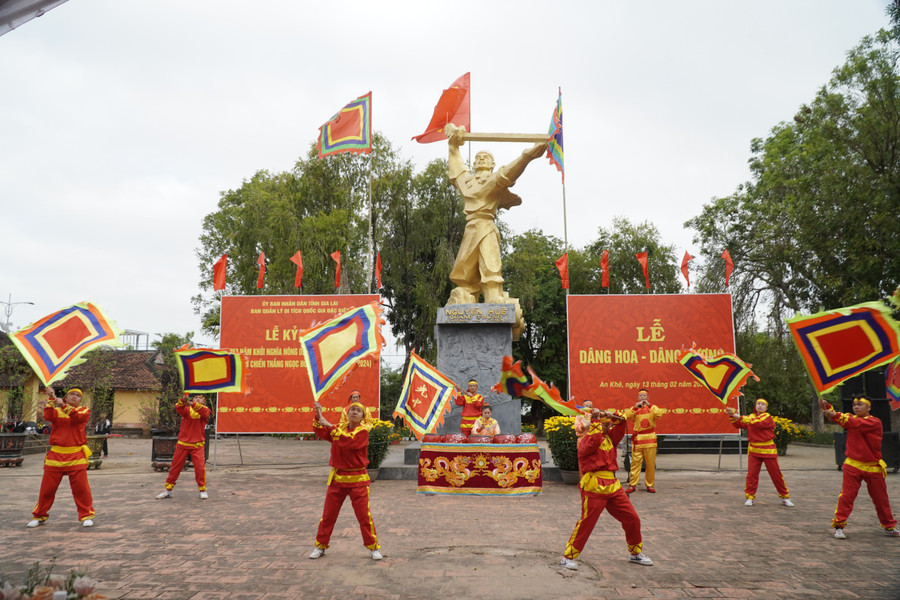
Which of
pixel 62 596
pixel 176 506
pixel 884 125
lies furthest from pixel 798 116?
pixel 62 596

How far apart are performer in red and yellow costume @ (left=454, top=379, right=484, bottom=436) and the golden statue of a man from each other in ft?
7.22

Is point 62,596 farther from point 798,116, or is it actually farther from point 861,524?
point 798,116

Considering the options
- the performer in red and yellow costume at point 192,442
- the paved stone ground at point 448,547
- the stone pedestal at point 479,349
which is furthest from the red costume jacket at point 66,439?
the stone pedestal at point 479,349

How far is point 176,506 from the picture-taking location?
905 centimetres

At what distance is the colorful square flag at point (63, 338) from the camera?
6.52 metres

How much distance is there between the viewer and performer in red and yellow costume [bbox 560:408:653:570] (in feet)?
19.0

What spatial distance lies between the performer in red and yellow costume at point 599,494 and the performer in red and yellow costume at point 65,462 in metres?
5.79

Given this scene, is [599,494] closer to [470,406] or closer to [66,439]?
[470,406]

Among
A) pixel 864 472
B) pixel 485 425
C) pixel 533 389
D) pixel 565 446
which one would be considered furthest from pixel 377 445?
pixel 864 472

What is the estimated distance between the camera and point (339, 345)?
6.32 m

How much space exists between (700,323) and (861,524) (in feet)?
23.5

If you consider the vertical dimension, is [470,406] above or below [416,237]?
below

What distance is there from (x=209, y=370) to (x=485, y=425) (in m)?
4.89

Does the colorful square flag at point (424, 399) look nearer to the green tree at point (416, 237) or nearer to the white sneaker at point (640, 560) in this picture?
the white sneaker at point (640, 560)
